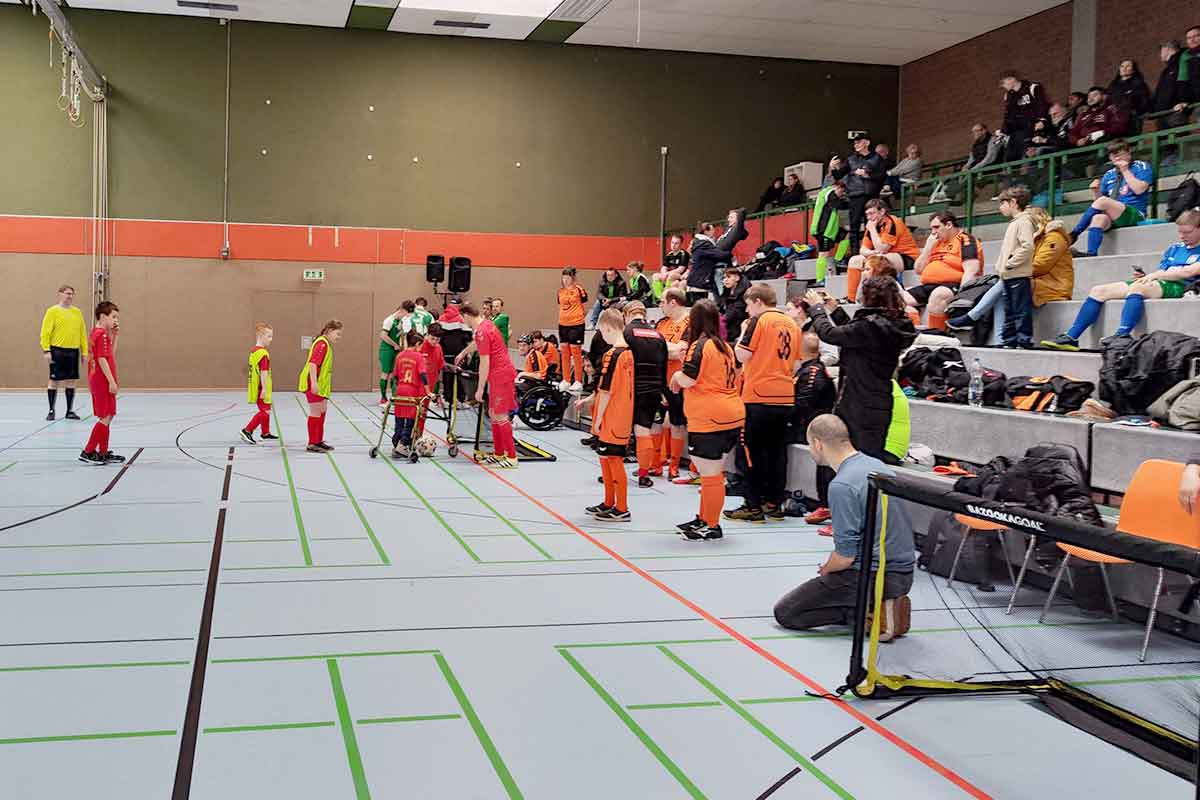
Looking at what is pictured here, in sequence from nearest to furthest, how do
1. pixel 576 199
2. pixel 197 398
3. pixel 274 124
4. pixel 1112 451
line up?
1. pixel 1112 451
2. pixel 197 398
3. pixel 274 124
4. pixel 576 199

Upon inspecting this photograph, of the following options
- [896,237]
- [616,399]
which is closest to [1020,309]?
[896,237]

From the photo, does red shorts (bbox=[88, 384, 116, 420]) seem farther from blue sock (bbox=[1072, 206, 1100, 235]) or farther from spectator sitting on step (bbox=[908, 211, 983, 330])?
blue sock (bbox=[1072, 206, 1100, 235])

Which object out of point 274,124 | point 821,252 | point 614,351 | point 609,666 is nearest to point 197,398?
point 274,124

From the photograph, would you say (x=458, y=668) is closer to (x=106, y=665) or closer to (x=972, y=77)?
(x=106, y=665)

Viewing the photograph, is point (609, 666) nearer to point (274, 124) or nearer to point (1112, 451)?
point (1112, 451)

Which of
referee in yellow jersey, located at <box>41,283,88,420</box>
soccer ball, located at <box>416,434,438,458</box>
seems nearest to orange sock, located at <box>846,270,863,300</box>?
soccer ball, located at <box>416,434,438,458</box>

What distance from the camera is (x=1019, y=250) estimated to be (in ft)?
35.0

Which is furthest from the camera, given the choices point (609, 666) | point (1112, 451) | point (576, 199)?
point (576, 199)

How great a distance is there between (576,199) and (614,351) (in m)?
16.1

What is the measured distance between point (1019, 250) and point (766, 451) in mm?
3449

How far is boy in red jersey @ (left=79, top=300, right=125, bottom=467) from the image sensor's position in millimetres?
11234

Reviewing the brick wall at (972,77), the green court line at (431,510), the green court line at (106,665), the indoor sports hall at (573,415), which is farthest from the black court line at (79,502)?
the brick wall at (972,77)

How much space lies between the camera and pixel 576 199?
24578mm

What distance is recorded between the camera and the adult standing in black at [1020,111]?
52.6 ft
